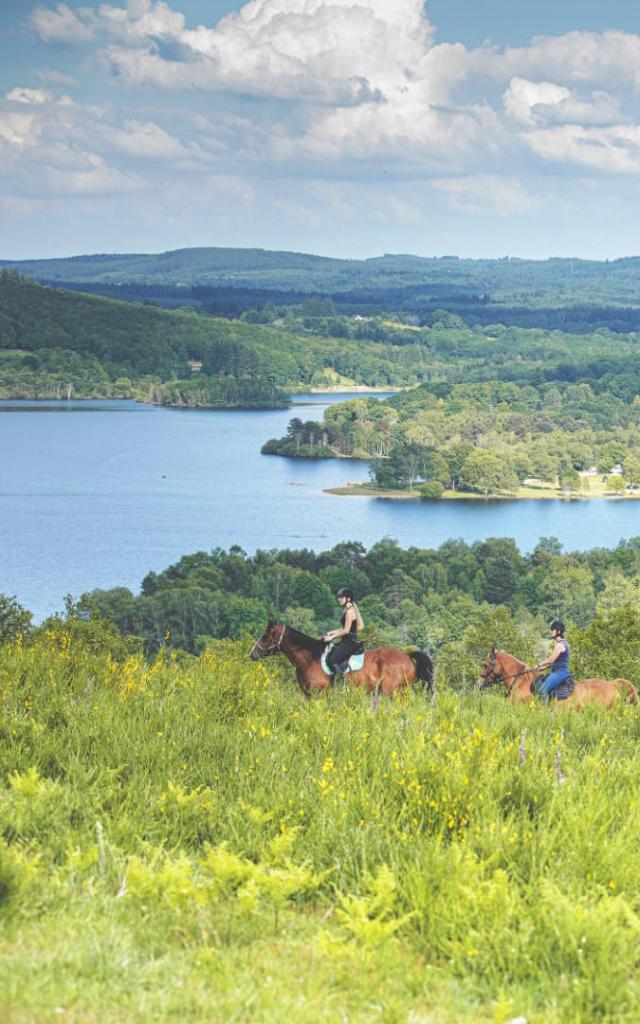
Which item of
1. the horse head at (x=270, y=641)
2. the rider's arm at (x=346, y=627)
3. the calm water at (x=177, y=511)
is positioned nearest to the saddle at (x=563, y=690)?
the rider's arm at (x=346, y=627)

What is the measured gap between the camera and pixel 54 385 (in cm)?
18988

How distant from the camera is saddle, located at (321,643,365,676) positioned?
911 centimetres

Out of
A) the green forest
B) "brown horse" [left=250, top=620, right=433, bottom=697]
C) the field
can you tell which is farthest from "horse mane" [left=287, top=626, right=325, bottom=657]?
the green forest

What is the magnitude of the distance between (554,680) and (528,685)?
0.55 meters

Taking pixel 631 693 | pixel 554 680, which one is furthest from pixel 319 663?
pixel 631 693

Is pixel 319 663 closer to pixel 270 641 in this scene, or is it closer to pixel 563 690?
pixel 270 641

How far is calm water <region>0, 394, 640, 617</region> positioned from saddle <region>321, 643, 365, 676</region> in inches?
2177

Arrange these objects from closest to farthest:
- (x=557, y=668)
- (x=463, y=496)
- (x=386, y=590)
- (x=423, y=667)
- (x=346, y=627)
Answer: (x=557, y=668)
(x=346, y=627)
(x=423, y=667)
(x=386, y=590)
(x=463, y=496)

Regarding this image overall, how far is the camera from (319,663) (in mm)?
9219

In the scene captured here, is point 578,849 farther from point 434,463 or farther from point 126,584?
point 434,463

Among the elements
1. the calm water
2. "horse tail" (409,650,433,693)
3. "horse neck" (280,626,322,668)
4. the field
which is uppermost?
the field

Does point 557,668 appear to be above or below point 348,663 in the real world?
above

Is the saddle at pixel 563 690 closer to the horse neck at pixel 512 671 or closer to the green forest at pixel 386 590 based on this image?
the horse neck at pixel 512 671

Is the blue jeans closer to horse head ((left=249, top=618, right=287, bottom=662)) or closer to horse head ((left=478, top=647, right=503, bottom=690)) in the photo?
horse head ((left=478, top=647, right=503, bottom=690))
